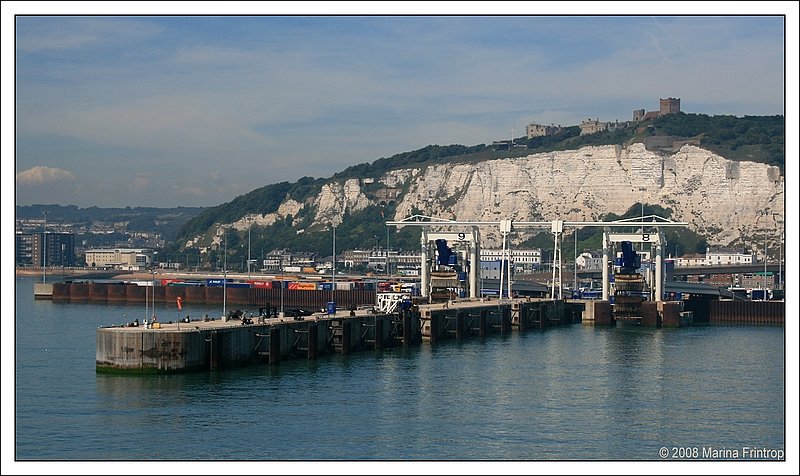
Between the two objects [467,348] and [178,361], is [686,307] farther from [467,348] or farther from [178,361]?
[178,361]

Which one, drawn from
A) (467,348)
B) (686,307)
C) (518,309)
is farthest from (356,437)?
(686,307)

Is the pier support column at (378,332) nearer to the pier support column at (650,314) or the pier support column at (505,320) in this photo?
the pier support column at (505,320)

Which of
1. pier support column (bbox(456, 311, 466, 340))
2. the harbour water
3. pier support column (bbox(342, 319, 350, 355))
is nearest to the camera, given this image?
the harbour water

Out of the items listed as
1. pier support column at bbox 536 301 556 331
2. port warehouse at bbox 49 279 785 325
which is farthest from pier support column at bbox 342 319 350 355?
port warehouse at bbox 49 279 785 325

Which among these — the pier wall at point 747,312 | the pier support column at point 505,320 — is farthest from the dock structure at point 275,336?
the pier wall at point 747,312

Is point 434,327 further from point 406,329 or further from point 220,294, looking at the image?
point 220,294

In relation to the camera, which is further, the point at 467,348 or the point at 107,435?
the point at 467,348

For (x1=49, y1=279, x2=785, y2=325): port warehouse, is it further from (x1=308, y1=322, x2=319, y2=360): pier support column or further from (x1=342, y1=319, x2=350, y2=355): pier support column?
(x1=308, y1=322, x2=319, y2=360): pier support column

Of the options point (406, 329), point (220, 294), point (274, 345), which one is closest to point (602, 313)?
point (406, 329)
